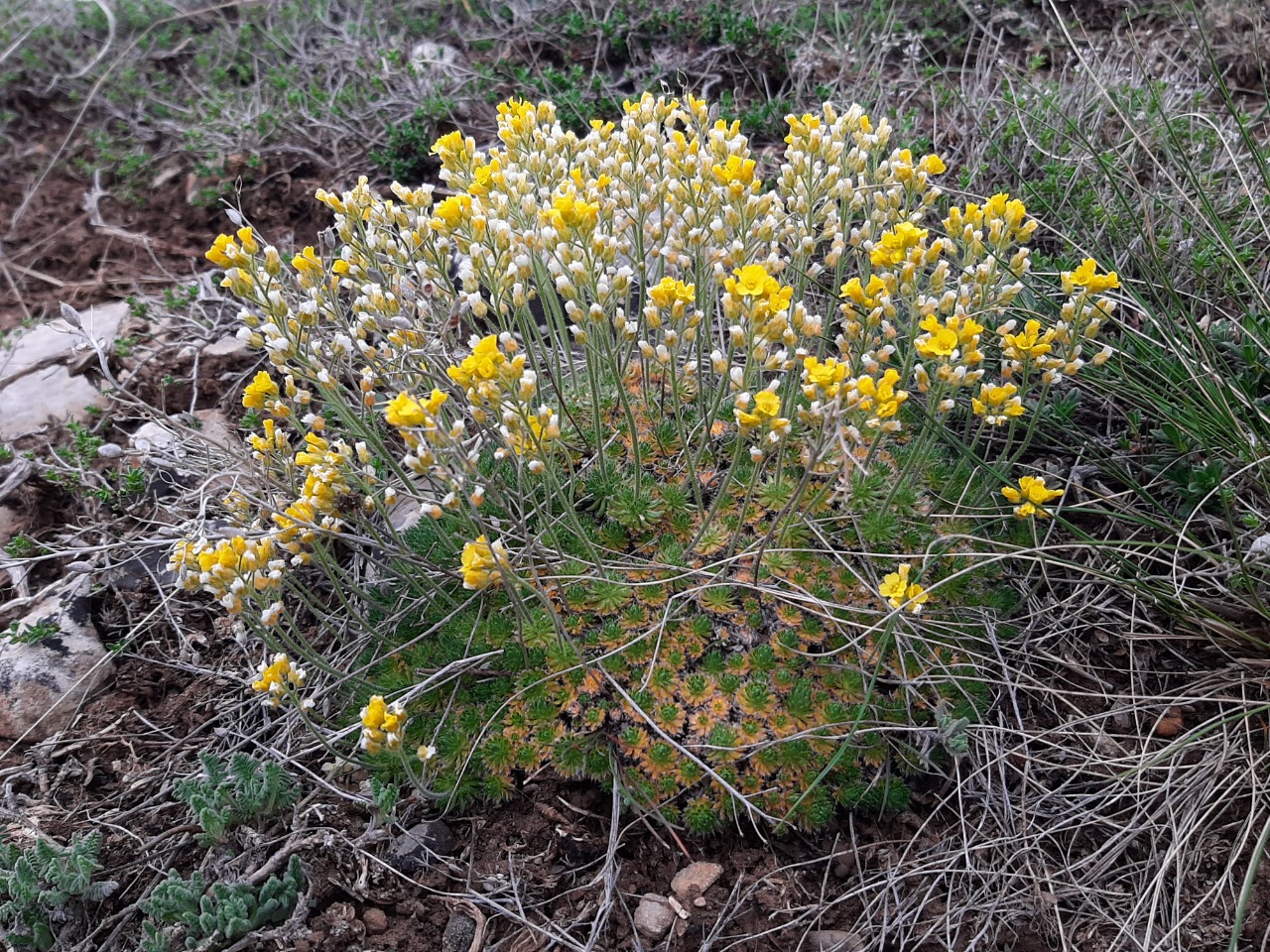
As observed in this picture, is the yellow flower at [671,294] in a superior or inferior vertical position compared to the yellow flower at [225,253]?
superior

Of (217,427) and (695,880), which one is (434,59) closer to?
(217,427)

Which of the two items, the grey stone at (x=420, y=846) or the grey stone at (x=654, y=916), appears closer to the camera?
the grey stone at (x=654, y=916)

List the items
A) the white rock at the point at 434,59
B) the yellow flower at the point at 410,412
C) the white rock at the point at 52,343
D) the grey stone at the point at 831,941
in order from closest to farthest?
the yellow flower at the point at 410,412 < the grey stone at the point at 831,941 < the white rock at the point at 52,343 < the white rock at the point at 434,59

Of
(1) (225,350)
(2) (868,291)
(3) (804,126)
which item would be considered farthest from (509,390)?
(1) (225,350)

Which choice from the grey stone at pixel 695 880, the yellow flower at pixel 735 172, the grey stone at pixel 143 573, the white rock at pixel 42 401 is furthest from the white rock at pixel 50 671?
the yellow flower at pixel 735 172

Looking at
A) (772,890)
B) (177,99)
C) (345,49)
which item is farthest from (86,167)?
(772,890)

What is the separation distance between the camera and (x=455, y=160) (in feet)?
8.96

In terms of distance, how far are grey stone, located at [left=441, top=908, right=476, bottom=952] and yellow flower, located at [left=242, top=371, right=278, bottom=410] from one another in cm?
148

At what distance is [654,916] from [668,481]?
1321 millimetres

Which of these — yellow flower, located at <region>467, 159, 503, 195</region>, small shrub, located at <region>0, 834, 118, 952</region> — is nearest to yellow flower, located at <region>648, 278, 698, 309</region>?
yellow flower, located at <region>467, 159, 503, 195</region>

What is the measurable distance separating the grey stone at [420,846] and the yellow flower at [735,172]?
1.97m

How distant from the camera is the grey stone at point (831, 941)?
2.37 m

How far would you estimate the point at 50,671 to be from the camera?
314 centimetres

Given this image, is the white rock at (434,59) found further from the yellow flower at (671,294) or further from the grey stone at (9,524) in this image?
the yellow flower at (671,294)
